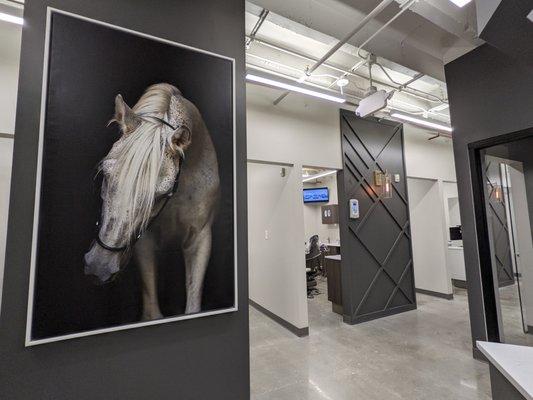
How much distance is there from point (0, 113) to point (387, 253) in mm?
5438

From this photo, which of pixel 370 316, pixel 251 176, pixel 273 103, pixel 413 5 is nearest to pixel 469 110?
pixel 413 5

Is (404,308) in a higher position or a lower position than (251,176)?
lower

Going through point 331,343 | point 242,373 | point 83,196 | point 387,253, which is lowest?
point 331,343

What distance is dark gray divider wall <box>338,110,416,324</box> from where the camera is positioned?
4426 millimetres

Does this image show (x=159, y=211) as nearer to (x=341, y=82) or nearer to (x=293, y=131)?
(x=293, y=131)

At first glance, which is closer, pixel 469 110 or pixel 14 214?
pixel 14 214

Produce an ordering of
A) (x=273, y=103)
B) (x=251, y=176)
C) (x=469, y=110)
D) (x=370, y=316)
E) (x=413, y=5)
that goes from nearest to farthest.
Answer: (x=413, y=5), (x=469, y=110), (x=273, y=103), (x=370, y=316), (x=251, y=176)

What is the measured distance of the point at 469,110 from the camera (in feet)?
10.6

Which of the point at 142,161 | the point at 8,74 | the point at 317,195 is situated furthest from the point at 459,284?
the point at 8,74

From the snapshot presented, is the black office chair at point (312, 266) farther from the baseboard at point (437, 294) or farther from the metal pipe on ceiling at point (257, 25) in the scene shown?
the metal pipe on ceiling at point (257, 25)

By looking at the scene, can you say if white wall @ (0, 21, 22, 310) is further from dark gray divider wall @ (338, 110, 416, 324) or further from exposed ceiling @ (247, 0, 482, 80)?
dark gray divider wall @ (338, 110, 416, 324)

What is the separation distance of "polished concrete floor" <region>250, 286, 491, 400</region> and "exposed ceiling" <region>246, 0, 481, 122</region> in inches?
131

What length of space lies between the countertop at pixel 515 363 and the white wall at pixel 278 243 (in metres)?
2.60

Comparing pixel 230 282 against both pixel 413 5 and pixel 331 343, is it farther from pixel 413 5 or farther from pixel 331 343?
pixel 413 5
